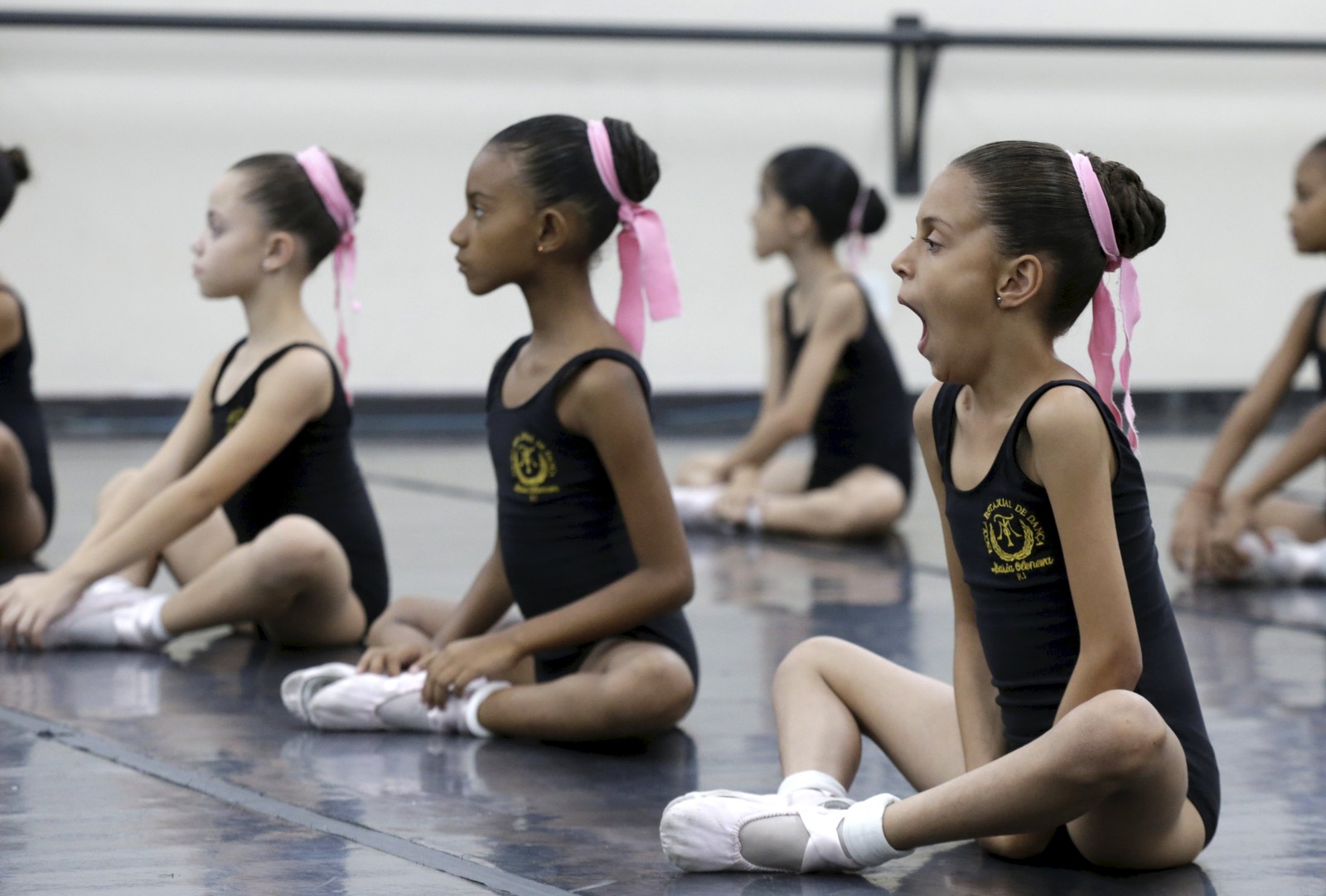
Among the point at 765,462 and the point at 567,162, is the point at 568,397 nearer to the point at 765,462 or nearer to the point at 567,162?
the point at 567,162

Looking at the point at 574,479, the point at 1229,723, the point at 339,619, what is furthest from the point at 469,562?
the point at 1229,723

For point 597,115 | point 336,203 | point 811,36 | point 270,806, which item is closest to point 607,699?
Result: point 270,806

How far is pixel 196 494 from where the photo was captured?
95.5 inches

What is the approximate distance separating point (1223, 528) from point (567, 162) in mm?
1697

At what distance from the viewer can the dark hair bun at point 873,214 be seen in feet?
13.3

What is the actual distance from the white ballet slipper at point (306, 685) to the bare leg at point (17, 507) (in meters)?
1.19

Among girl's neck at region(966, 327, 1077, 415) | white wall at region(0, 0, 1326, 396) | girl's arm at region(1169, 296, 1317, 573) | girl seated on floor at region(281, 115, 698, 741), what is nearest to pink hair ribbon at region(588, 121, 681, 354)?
girl seated on floor at region(281, 115, 698, 741)

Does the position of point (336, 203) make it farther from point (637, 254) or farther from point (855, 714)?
point (855, 714)

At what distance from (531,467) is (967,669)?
0.66 meters

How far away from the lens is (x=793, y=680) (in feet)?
5.95

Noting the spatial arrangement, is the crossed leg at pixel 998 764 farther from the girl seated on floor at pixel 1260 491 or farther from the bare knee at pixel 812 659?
the girl seated on floor at pixel 1260 491

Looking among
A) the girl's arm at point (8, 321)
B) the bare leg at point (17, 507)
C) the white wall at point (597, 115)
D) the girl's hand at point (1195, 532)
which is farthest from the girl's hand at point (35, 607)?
the white wall at point (597, 115)

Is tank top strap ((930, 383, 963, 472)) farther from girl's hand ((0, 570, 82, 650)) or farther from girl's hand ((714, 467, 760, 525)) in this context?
girl's hand ((714, 467, 760, 525))

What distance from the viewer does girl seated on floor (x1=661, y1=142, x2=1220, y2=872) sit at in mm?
1501
